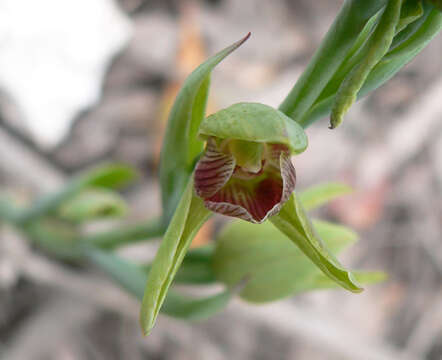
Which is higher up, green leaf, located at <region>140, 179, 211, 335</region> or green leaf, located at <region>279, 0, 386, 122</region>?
green leaf, located at <region>279, 0, 386, 122</region>

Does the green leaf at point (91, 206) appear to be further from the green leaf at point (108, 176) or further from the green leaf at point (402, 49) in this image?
the green leaf at point (402, 49)

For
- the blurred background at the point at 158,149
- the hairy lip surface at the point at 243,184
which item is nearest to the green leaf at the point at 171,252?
the hairy lip surface at the point at 243,184

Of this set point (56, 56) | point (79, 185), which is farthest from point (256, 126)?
point (56, 56)

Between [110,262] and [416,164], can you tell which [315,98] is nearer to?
[110,262]

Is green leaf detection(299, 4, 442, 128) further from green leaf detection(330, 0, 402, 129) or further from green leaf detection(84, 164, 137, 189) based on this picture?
green leaf detection(84, 164, 137, 189)

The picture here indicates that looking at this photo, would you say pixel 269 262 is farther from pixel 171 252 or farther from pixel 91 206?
pixel 91 206

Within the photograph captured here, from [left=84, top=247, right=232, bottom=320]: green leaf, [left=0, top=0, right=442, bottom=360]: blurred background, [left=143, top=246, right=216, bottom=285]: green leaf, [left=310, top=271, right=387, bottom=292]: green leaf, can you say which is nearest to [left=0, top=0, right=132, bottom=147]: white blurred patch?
[left=0, top=0, right=442, bottom=360]: blurred background

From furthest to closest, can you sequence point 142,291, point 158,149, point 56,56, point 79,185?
point 158,149
point 56,56
point 79,185
point 142,291
